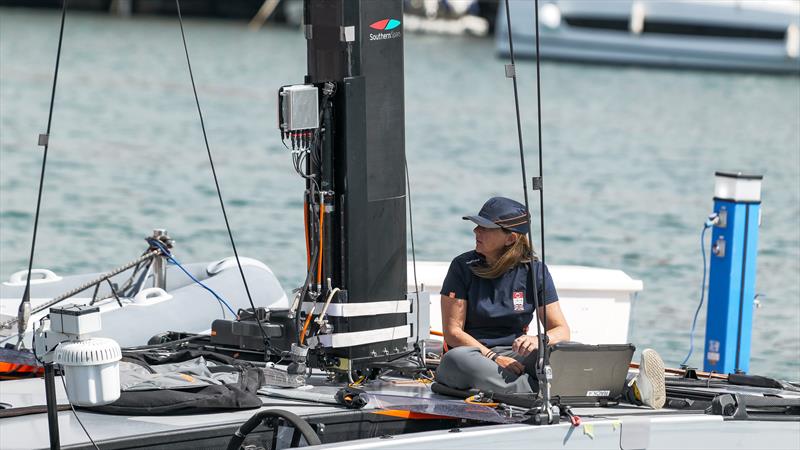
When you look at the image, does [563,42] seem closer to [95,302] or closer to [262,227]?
[262,227]

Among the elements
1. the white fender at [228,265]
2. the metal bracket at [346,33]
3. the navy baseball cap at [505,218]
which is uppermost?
the metal bracket at [346,33]

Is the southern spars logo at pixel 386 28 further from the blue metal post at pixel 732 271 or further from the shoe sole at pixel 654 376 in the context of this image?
the blue metal post at pixel 732 271

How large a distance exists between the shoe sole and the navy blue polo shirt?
1.52 ft

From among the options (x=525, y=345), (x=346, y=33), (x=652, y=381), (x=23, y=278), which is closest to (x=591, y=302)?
(x=652, y=381)

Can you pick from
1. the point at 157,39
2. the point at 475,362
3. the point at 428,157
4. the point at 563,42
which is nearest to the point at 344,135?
the point at 475,362

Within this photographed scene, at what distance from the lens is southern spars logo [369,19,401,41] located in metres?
5.50

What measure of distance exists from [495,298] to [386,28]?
3.93 feet

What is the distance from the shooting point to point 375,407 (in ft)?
17.3

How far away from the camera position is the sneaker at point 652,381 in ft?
17.9

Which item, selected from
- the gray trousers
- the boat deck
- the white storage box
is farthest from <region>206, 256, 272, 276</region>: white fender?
the gray trousers

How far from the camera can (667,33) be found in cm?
3828

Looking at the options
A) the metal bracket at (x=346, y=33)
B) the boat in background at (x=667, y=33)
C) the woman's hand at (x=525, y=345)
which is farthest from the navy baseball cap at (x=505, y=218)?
the boat in background at (x=667, y=33)

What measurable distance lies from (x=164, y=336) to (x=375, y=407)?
1645 mm

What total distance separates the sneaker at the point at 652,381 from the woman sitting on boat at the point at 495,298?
0.35 m
